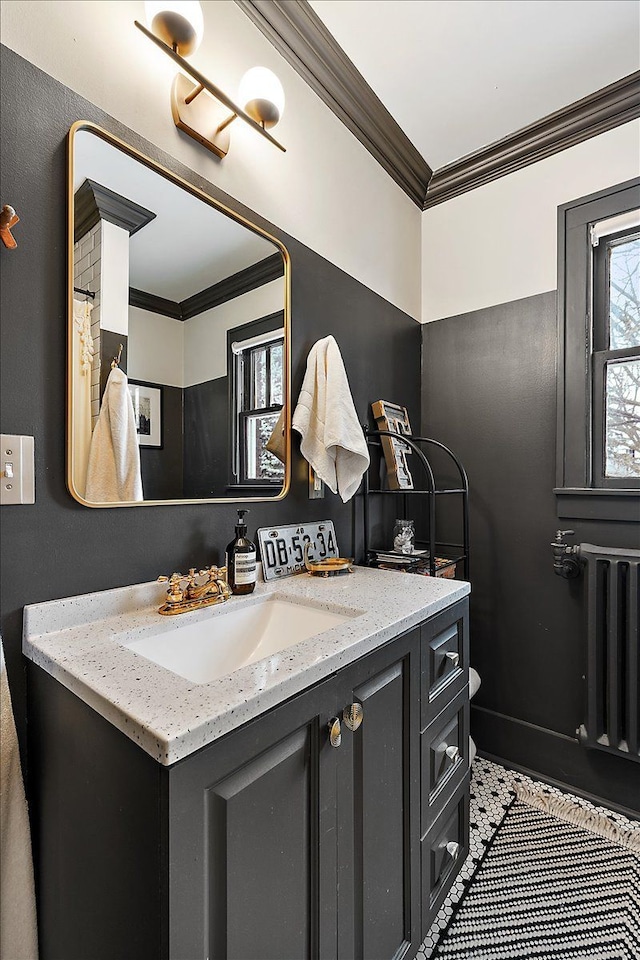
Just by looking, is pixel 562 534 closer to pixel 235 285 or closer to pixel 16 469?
pixel 235 285

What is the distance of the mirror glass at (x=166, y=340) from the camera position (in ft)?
3.20

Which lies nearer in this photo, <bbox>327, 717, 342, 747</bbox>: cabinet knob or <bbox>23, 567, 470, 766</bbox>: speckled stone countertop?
<bbox>23, 567, 470, 766</bbox>: speckled stone countertop

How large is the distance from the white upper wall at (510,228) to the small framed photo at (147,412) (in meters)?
1.54

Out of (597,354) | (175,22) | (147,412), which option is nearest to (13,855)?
(147,412)

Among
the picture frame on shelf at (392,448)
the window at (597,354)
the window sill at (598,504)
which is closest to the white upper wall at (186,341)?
the picture frame on shelf at (392,448)

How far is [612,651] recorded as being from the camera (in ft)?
5.40

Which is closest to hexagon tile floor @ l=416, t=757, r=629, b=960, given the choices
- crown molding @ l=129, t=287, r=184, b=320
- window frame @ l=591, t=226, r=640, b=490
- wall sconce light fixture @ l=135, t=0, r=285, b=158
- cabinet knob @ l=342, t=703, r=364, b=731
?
cabinet knob @ l=342, t=703, r=364, b=731

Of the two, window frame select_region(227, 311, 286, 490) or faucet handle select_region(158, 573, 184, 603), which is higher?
A: window frame select_region(227, 311, 286, 490)

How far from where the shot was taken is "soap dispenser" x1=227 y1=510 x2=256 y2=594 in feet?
3.87

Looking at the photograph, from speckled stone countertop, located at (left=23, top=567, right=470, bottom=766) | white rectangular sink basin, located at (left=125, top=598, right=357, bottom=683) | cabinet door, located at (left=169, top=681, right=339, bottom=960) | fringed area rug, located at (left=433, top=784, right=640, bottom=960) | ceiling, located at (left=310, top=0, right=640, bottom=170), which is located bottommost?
fringed area rug, located at (left=433, top=784, right=640, bottom=960)

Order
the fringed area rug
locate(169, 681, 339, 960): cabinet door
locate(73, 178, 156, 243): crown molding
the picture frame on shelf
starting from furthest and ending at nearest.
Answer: the picture frame on shelf
the fringed area rug
locate(73, 178, 156, 243): crown molding
locate(169, 681, 339, 960): cabinet door

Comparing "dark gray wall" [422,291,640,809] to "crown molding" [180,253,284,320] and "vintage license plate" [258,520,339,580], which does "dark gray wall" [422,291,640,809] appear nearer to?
"vintage license plate" [258,520,339,580]

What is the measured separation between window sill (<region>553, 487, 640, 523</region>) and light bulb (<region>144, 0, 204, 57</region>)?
1772 mm

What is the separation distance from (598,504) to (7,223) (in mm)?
1910
